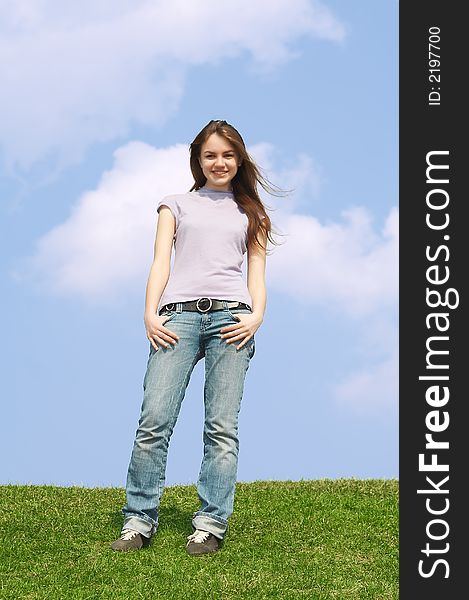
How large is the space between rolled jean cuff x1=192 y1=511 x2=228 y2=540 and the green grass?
17 centimetres

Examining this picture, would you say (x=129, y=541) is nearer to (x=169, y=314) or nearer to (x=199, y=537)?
(x=199, y=537)

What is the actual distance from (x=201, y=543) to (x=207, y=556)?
0.09 meters

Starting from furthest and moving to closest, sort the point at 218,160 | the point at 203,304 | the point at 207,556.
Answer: the point at 218,160
the point at 207,556
the point at 203,304

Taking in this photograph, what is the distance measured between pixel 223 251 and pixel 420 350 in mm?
1520

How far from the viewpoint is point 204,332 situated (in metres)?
6.36

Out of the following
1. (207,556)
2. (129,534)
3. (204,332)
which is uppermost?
(204,332)

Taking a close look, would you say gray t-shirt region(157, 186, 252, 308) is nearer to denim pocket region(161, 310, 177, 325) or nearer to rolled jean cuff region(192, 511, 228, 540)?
denim pocket region(161, 310, 177, 325)

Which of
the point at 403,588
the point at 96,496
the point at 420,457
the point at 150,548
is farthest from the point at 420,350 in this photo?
the point at 96,496

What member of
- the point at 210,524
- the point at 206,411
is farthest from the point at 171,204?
the point at 210,524

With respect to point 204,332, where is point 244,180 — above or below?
above

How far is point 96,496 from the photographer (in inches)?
341

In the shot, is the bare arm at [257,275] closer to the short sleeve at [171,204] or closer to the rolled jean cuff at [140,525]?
the short sleeve at [171,204]

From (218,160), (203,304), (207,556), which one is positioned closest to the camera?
(203,304)

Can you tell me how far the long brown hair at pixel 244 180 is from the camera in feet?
21.8
